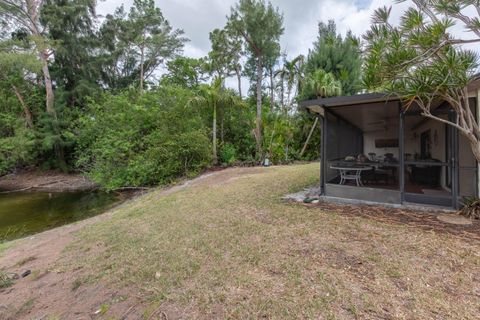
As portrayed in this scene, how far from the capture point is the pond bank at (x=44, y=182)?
13.6 m

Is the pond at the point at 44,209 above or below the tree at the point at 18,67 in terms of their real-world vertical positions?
below

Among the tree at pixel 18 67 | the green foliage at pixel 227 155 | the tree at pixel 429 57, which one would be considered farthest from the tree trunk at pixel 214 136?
the tree at pixel 18 67

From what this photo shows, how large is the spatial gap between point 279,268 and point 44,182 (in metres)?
17.8

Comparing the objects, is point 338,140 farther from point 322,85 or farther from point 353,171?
point 322,85

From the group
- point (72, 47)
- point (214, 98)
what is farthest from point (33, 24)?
point (214, 98)

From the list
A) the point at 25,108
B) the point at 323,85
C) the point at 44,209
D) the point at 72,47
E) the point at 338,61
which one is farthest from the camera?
the point at 72,47

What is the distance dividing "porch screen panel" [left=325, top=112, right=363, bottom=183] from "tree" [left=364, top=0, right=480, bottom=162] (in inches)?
70.3

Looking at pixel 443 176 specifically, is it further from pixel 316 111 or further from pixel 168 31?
pixel 168 31

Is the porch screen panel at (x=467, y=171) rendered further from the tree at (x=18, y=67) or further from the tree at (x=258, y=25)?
the tree at (x=18, y=67)

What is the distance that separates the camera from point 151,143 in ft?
39.1

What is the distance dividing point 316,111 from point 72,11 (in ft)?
63.8

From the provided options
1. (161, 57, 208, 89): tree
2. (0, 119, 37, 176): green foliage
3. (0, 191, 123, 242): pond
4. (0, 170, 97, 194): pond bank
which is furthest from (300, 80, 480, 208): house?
(0, 119, 37, 176): green foliage

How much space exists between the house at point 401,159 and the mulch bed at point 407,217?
1.12ft

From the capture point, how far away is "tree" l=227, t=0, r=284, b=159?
45.9ft
